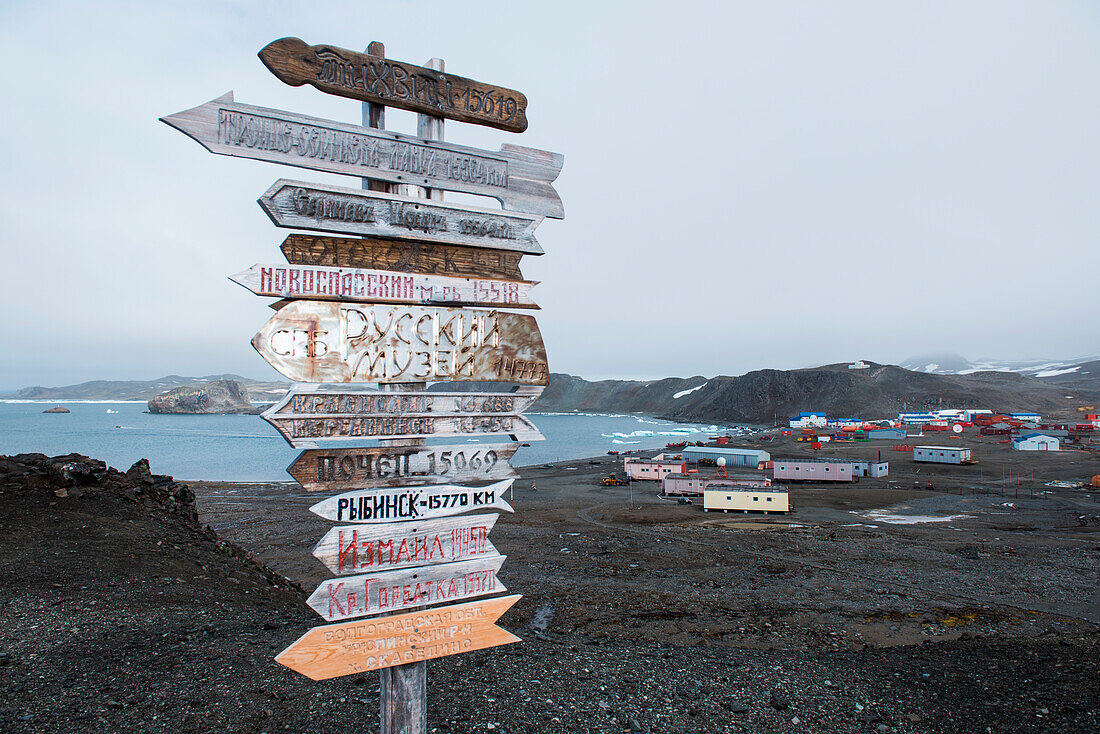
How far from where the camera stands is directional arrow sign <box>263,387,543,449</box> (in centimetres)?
399

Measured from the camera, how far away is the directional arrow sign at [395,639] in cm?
381

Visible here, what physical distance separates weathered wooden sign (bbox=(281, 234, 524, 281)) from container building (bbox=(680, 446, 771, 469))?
223 feet

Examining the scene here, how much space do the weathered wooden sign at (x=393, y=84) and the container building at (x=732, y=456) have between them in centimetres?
6795

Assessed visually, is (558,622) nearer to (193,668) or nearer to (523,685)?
(523,685)

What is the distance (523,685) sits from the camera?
29.3 feet

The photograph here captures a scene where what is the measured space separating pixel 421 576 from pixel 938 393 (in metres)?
208

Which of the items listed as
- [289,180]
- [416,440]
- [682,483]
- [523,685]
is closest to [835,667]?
[523,685]

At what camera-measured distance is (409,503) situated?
4.27m

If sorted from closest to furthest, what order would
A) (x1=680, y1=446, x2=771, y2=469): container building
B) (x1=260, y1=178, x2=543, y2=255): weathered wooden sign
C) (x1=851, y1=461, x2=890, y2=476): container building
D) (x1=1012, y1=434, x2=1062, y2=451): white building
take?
(x1=260, y1=178, x2=543, y2=255): weathered wooden sign → (x1=851, y1=461, x2=890, y2=476): container building → (x1=680, y1=446, x2=771, y2=469): container building → (x1=1012, y1=434, x2=1062, y2=451): white building

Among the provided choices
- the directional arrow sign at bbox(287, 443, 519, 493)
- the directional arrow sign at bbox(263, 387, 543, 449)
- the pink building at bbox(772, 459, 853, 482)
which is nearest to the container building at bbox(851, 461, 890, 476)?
the pink building at bbox(772, 459, 853, 482)

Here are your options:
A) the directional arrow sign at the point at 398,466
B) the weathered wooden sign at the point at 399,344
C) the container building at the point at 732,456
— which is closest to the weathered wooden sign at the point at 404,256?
the weathered wooden sign at the point at 399,344

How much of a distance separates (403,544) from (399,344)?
152cm

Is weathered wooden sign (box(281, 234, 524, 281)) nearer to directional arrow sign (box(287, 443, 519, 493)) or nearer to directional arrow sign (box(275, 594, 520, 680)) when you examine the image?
directional arrow sign (box(287, 443, 519, 493))

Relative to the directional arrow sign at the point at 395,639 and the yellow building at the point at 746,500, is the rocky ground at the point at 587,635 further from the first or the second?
the yellow building at the point at 746,500
